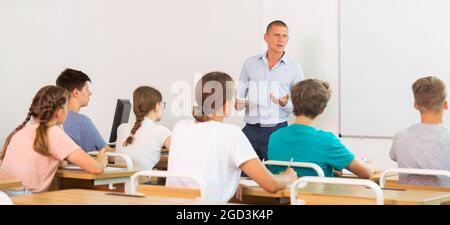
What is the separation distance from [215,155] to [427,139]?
1.21 m

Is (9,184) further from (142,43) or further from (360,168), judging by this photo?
(142,43)

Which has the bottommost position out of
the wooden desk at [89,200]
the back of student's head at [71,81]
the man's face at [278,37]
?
the wooden desk at [89,200]

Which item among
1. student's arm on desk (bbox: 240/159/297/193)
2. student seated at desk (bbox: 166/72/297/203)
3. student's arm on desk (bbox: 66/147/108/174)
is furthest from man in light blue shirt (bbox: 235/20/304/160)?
student's arm on desk (bbox: 240/159/297/193)

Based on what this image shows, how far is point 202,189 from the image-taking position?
3.14 meters

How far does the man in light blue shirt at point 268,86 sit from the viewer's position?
6.41 m

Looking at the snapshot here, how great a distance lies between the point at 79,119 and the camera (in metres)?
5.31

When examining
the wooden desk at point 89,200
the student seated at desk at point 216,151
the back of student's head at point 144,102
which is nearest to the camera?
the wooden desk at point 89,200

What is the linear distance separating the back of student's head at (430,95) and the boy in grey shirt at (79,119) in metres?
2.36

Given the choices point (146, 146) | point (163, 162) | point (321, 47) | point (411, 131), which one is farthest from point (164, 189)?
point (321, 47)

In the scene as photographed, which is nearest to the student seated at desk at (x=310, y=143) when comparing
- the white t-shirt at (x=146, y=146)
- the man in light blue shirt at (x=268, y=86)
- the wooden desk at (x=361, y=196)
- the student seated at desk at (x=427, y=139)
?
the student seated at desk at (x=427, y=139)

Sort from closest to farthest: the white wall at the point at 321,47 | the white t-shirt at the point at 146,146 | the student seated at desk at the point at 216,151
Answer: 1. the student seated at desk at the point at 216,151
2. the white t-shirt at the point at 146,146
3. the white wall at the point at 321,47

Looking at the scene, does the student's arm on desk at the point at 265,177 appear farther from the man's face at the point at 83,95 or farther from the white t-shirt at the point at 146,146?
the man's face at the point at 83,95

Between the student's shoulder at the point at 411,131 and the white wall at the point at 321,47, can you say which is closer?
the student's shoulder at the point at 411,131

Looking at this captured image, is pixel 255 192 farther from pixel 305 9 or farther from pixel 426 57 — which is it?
pixel 305 9
